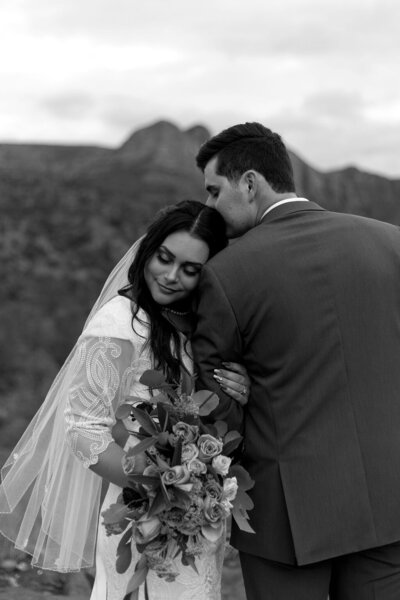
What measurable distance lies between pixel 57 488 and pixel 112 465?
1.67 feet

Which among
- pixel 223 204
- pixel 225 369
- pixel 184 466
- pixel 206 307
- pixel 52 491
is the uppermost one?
pixel 223 204

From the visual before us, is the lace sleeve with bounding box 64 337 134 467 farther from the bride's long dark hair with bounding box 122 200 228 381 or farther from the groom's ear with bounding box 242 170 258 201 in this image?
the groom's ear with bounding box 242 170 258 201

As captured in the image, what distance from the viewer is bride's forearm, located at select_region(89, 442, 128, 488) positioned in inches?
104

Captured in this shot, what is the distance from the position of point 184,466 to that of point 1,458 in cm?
619

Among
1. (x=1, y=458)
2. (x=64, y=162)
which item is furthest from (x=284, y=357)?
(x=64, y=162)

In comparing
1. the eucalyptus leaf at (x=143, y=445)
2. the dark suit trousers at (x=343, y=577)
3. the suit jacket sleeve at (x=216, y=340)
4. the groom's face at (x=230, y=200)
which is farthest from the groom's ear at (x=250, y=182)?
the dark suit trousers at (x=343, y=577)

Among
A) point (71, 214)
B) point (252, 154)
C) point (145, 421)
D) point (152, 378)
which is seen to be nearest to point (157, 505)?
point (145, 421)

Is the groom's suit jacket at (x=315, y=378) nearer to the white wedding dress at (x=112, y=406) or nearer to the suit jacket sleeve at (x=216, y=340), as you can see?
the suit jacket sleeve at (x=216, y=340)

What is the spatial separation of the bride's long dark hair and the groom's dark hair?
169mm

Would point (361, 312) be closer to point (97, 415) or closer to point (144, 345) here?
point (144, 345)

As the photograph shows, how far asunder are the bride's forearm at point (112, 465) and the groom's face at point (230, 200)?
2.84 ft

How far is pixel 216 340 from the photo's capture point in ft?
8.64

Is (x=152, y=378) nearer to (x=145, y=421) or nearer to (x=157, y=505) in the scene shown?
(x=145, y=421)

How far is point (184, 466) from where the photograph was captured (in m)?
2.35
